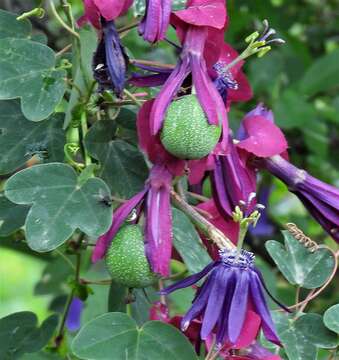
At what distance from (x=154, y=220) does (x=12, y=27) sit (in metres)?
0.28

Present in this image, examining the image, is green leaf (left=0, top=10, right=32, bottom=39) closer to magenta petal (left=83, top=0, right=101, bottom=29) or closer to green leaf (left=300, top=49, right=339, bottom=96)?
magenta petal (left=83, top=0, right=101, bottom=29)

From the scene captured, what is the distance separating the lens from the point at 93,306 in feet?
5.42

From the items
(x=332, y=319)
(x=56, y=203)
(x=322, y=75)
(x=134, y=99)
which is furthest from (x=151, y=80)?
(x=322, y=75)

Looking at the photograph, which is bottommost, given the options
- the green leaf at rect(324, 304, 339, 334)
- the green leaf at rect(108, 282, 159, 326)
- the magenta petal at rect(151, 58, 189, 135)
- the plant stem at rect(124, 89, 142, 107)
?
the green leaf at rect(108, 282, 159, 326)

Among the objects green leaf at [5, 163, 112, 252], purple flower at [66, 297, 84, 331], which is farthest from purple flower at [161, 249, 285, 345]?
purple flower at [66, 297, 84, 331]

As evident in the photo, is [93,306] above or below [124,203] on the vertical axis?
below

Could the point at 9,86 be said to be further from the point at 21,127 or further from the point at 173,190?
the point at 173,190

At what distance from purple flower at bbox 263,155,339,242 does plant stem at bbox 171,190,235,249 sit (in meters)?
0.11

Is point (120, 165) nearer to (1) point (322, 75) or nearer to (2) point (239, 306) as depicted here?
(2) point (239, 306)

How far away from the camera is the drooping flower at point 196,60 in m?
0.80

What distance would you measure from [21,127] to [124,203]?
156mm

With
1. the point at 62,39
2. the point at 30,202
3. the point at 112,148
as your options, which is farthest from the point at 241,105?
the point at 30,202

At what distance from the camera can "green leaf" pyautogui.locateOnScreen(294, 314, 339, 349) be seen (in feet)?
2.96

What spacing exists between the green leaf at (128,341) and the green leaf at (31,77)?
8.0 inches
